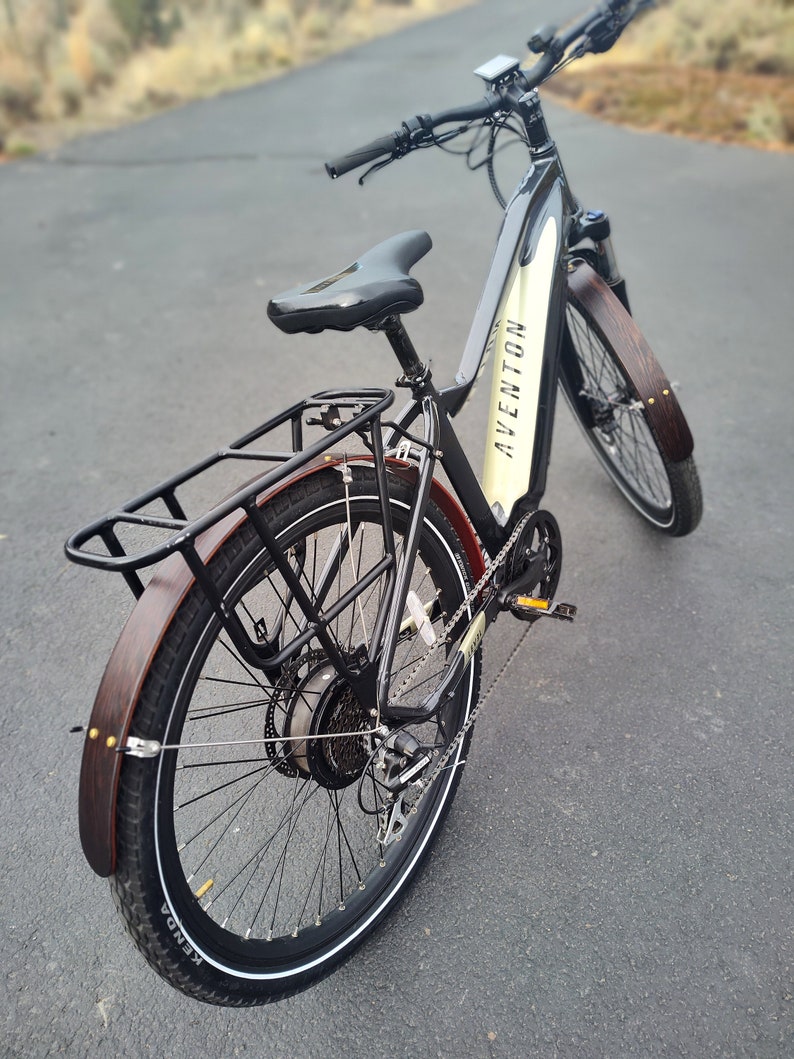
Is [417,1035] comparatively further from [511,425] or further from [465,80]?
[465,80]

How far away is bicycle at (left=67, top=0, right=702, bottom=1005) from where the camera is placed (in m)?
1.58

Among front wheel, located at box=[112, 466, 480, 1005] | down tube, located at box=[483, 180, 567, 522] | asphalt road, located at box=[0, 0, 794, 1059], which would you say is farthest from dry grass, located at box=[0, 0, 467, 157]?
front wheel, located at box=[112, 466, 480, 1005]

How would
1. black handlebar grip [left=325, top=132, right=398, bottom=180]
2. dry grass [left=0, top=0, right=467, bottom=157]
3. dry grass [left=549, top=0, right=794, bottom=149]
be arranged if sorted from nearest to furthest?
black handlebar grip [left=325, top=132, right=398, bottom=180] → dry grass [left=549, top=0, right=794, bottom=149] → dry grass [left=0, top=0, right=467, bottom=157]

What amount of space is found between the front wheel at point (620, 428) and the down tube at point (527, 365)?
1.02ft

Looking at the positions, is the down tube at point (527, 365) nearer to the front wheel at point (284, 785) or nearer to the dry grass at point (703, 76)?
the front wheel at point (284, 785)

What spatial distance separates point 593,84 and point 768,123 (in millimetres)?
3510

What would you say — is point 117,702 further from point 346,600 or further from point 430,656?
point 430,656

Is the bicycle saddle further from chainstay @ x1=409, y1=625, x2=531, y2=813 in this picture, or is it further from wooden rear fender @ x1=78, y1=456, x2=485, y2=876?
chainstay @ x1=409, y1=625, x2=531, y2=813

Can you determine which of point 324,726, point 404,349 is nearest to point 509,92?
point 404,349

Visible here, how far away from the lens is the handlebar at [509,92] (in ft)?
7.86

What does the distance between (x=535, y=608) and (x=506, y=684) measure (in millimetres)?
414

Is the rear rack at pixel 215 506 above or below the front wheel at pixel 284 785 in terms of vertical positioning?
above

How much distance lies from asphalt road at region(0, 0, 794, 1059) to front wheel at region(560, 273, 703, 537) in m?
0.16

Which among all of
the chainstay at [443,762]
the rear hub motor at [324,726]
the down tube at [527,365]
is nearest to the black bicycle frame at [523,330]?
the down tube at [527,365]
